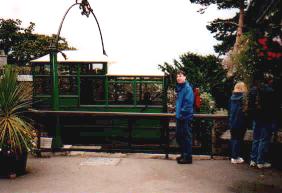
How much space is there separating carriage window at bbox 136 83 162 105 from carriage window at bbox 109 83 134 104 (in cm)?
27

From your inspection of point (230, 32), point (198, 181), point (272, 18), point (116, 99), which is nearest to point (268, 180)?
point (198, 181)

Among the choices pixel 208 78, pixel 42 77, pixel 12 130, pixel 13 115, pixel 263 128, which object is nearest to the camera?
pixel 12 130

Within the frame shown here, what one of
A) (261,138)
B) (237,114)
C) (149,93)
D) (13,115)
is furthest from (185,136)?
(149,93)

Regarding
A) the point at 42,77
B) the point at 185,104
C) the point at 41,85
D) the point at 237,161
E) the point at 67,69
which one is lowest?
the point at 237,161

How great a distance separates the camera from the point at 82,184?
265 inches

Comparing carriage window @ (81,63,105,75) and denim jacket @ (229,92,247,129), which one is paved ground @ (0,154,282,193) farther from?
carriage window @ (81,63,105,75)

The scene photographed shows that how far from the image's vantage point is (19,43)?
55.5 m

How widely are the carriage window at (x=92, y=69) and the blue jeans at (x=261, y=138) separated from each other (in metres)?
8.43

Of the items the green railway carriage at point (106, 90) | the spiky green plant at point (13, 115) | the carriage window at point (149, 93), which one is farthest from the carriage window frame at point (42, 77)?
the spiky green plant at point (13, 115)

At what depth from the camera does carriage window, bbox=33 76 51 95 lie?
1512 centimetres

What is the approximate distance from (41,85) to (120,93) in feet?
8.86

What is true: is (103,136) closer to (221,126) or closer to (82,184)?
(221,126)

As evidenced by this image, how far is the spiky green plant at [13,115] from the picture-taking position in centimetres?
712

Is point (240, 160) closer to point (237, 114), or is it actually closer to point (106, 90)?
point (237, 114)
